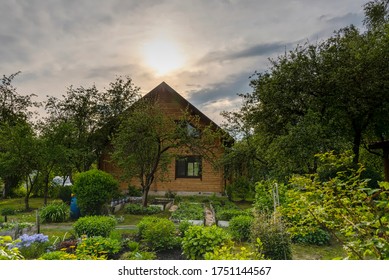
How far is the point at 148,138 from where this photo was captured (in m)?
9.36

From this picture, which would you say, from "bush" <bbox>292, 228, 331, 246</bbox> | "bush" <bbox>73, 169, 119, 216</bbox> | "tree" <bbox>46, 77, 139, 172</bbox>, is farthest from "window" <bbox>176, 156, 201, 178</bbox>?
"bush" <bbox>292, 228, 331, 246</bbox>

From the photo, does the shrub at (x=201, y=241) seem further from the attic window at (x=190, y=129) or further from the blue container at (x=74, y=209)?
the attic window at (x=190, y=129)

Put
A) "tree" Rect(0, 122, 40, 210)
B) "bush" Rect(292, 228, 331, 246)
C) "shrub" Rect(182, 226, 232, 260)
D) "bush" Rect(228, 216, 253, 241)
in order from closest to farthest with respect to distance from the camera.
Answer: "shrub" Rect(182, 226, 232, 260), "bush" Rect(292, 228, 331, 246), "bush" Rect(228, 216, 253, 241), "tree" Rect(0, 122, 40, 210)

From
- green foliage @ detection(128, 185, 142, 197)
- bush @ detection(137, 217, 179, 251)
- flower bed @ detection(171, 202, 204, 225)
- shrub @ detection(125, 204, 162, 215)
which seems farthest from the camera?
green foliage @ detection(128, 185, 142, 197)

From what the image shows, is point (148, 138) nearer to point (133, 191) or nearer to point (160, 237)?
point (133, 191)

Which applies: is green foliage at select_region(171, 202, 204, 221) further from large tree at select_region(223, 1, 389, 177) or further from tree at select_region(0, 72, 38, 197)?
tree at select_region(0, 72, 38, 197)

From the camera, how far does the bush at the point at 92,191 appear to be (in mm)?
7434

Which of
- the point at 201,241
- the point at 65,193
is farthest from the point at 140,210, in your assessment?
the point at 201,241

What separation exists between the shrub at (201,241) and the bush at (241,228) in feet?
4.06

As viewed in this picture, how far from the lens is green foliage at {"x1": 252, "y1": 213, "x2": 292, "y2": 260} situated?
4.01m

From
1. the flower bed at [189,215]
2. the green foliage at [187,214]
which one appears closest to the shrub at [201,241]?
the flower bed at [189,215]

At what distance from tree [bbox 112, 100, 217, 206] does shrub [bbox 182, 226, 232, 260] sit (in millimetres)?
5223

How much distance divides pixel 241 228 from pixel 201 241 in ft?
5.32
